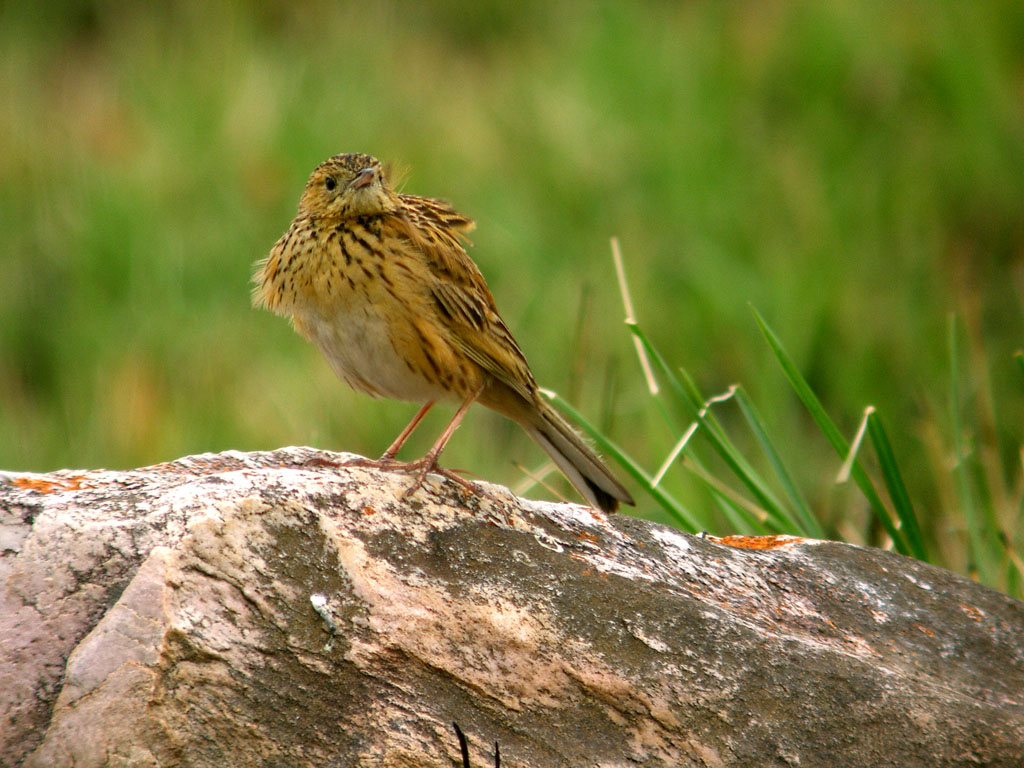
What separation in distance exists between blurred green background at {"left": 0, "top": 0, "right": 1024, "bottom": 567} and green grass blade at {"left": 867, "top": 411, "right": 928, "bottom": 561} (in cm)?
163

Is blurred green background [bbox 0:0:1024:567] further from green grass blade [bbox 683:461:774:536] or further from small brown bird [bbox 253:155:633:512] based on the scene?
small brown bird [bbox 253:155:633:512]

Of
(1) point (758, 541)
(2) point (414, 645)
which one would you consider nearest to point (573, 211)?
(1) point (758, 541)

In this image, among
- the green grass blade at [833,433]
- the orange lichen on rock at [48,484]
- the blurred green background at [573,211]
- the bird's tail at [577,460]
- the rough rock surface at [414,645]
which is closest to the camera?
the rough rock surface at [414,645]

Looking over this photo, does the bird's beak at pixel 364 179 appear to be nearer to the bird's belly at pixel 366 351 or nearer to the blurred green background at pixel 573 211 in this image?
the bird's belly at pixel 366 351

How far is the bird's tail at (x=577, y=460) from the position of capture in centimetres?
417

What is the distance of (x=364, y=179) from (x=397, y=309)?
1.67ft

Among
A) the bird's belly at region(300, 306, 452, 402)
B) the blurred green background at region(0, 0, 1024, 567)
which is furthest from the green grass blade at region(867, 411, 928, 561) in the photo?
the blurred green background at region(0, 0, 1024, 567)

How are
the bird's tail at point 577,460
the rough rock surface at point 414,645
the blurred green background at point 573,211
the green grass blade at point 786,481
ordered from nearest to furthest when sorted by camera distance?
the rough rock surface at point 414,645 → the green grass blade at point 786,481 → the bird's tail at point 577,460 → the blurred green background at point 573,211

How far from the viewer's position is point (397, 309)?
391 centimetres

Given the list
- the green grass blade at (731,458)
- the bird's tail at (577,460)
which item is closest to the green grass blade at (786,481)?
the green grass blade at (731,458)

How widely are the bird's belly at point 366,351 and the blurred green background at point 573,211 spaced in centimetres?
172

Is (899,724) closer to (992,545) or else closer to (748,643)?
(748,643)

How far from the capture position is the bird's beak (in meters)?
4.14

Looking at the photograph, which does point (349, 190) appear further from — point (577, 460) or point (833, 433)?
point (833, 433)
